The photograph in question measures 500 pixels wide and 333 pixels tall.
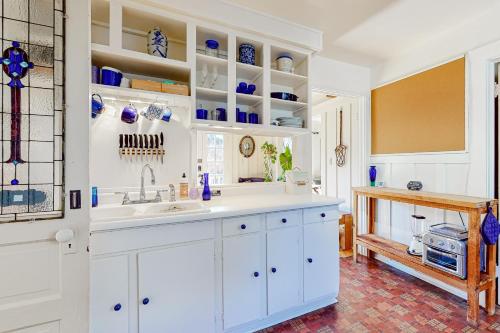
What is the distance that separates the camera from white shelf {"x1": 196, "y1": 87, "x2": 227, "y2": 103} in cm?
192

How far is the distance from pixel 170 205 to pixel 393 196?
2.19 m

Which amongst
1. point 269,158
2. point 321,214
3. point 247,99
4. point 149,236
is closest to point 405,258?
point 321,214

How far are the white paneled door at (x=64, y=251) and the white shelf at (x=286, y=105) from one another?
60.3 inches

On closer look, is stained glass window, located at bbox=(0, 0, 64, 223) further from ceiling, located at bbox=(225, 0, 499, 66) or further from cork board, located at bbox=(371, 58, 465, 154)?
cork board, located at bbox=(371, 58, 465, 154)

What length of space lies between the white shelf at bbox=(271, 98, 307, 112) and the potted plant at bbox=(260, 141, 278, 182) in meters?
0.43

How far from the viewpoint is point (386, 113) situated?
2877mm

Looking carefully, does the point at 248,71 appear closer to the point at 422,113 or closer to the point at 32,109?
the point at 32,109

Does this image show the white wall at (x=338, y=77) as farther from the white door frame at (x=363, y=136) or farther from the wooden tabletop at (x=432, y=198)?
the wooden tabletop at (x=432, y=198)

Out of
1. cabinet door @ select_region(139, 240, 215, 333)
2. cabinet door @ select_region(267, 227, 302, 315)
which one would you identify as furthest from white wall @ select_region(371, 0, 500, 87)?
cabinet door @ select_region(139, 240, 215, 333)

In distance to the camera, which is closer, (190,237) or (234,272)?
(190,237)

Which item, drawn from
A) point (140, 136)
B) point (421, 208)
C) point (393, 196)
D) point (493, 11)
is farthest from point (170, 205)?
point (493, 11)

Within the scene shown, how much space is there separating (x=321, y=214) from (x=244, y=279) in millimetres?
811

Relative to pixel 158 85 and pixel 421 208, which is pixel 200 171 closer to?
pixel 158 85

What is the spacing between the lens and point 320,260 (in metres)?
1.94
